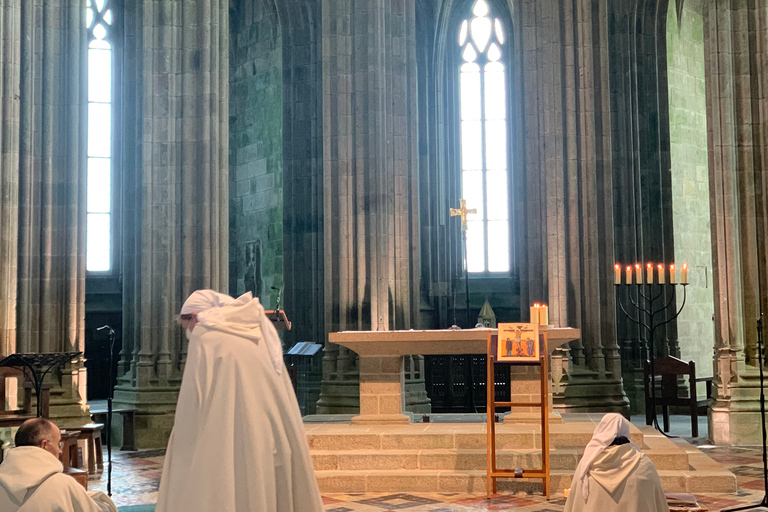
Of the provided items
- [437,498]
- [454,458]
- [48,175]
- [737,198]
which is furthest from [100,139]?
[437,498]

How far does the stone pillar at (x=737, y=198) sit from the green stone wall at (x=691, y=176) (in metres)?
7.16

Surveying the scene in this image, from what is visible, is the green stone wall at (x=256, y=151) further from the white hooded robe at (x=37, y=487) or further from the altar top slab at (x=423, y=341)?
the white hooded robe at (x=37, y=487)

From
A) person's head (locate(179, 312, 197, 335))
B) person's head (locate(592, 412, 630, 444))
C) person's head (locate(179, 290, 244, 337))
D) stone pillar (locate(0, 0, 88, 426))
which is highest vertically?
stone pillar (locate(0, 0, 88, 426))

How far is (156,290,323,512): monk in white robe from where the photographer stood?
445 centimetres

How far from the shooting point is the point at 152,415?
1434 centimetres

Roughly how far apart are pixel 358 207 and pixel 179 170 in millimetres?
3067

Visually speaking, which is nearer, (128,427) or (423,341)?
(423,341)

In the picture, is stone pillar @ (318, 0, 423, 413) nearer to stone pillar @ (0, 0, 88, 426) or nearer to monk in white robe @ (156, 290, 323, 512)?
stone pillar @ (0, 0, 88, 426)

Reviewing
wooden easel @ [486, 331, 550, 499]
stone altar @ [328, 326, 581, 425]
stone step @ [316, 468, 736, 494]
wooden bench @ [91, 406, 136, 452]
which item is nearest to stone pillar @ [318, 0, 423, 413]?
wooden bench @ [91, 406, 136, 452]

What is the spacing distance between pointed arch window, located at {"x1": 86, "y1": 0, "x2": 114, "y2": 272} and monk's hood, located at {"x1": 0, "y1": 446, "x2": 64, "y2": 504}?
17.0 m

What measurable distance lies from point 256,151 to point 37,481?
1880 centimetres

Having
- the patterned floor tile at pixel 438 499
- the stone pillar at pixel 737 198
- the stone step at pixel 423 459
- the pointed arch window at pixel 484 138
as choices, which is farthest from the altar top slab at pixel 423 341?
the pointed arch window at pixel 484 138

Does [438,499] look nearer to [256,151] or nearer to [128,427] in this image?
[128,427]

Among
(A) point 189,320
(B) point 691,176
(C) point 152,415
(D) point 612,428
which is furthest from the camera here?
(B) point 691,176
